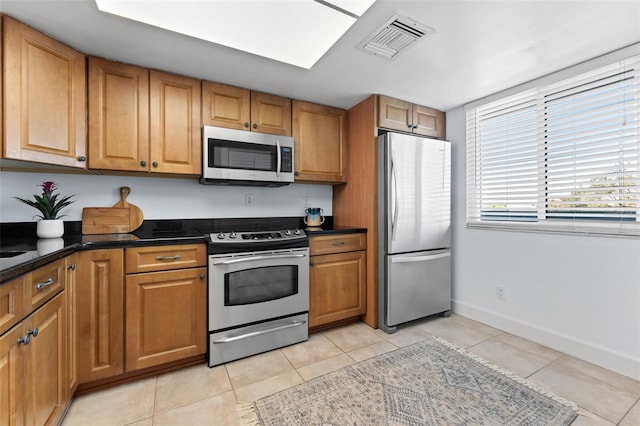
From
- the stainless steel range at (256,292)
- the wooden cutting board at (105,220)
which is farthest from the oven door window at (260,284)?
the wooden cutting board at (105,220)

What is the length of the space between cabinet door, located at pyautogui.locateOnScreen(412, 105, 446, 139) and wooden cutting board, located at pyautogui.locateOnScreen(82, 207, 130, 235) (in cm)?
275

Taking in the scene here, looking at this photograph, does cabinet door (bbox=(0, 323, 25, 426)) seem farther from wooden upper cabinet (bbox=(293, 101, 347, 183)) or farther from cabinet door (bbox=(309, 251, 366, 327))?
wooden upper cabinet (bbox=(293, 101, 347, 183))

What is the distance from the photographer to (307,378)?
70.9 inches

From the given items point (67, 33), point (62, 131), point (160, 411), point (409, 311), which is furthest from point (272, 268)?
point (67, 33)

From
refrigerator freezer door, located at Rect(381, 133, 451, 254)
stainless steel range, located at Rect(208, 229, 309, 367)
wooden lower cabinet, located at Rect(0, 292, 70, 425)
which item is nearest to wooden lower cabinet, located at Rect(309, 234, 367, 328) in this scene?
stainless steel range, located at Rect(208, 229, 309, 367)

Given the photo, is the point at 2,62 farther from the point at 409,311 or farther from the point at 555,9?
the point at 409,311

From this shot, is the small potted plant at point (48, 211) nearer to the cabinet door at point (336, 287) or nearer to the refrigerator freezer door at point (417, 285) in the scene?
the cabinet door at point (336, 287)

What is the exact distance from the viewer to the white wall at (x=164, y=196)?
1893 millimetres

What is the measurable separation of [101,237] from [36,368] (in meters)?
0.94

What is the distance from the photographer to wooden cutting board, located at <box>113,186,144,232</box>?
2.20 meters

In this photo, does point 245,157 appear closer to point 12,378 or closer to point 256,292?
point 256,292

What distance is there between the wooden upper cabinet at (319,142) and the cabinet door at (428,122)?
72cm

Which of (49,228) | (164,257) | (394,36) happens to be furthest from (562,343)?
(49,228)

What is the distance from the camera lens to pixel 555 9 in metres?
1.45
